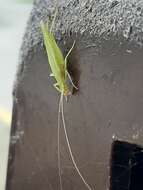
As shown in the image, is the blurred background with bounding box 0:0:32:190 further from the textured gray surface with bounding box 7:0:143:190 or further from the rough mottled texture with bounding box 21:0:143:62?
the rough mottled texture with bounding box 21:0:143:62

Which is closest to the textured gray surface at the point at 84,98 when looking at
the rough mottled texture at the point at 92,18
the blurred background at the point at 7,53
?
the rough mottled texture at the point at 92,18

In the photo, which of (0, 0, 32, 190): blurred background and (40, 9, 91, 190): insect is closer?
(40, 9, 91, 190): insect

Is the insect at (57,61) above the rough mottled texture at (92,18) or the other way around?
the other way around

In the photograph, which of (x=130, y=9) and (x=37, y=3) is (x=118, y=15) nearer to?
(x=130, y=9)

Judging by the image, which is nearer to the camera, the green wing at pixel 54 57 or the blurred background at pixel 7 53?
the green wing at pixel 54 57

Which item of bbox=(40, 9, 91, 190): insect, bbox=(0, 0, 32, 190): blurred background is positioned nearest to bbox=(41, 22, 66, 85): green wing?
bbox=(40, 9, 91, 190): insect

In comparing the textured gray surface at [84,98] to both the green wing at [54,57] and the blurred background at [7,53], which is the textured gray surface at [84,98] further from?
the blurred background at [7,53]

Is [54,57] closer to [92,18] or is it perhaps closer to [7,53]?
[92,18]

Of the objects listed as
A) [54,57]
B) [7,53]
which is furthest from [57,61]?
[7,53]

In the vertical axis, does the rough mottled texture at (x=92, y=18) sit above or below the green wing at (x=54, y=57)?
above

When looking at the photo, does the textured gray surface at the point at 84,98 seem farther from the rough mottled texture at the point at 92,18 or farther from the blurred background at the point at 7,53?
the blurred background at the point at 7,53
